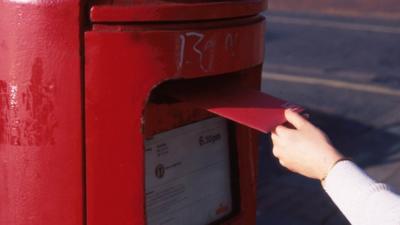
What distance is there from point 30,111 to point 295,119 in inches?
28.0

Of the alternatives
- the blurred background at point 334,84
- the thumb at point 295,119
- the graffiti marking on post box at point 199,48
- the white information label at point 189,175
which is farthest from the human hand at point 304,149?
the blurred background at point 334,84

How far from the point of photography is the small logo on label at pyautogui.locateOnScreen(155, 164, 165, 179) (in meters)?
2.41

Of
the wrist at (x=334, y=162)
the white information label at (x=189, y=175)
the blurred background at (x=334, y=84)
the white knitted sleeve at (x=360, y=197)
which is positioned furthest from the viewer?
the blurred background at (x=334, y=84)

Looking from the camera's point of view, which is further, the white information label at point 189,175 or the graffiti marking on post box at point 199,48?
the white information label at point 189,175

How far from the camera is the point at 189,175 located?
2.55 m

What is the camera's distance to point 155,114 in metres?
2.34

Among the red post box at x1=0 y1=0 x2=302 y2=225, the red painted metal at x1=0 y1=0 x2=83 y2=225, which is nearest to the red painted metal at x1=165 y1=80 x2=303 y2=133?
the red post box at x1=0 y1=0 x2=302 y2=225

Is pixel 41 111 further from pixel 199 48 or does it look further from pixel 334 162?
pixel 334 162

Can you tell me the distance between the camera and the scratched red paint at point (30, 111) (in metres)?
2.18

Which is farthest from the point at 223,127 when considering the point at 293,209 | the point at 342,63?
the point at 342,63

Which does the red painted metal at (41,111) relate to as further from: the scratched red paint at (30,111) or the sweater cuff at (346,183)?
the sweater cuff at (346,183)

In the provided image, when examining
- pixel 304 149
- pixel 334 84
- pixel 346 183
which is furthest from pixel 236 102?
pixel 334 84

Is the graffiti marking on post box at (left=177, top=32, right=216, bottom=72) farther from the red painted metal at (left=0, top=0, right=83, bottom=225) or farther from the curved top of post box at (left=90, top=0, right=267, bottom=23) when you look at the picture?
the red painted metal at (left=0, top=0, right=83, bottom=225)

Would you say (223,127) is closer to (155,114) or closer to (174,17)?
(155,114)
